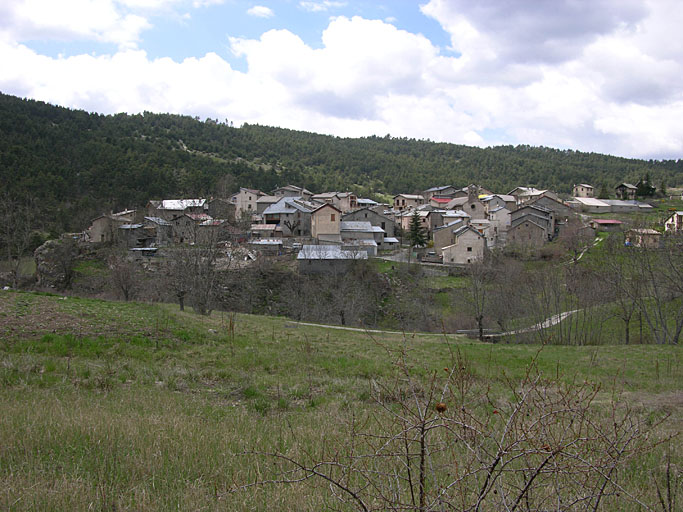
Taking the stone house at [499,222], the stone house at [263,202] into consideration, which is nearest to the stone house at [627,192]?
the stone house at [499,222]

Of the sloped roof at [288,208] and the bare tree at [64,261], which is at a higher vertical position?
the sloped roof at [288,208]

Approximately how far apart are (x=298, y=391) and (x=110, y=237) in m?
50.7

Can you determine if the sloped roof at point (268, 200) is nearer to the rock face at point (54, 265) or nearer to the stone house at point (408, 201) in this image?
the stone house at point (408, 201)

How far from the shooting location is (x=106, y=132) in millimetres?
90750

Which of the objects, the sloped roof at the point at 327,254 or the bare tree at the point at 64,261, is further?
the sloped roof at the point at 327,254

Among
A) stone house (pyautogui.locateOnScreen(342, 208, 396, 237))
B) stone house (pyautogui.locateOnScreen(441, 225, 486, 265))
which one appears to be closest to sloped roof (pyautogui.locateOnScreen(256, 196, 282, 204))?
stone house (pyautogui.locateOnScreen(342, 208, 396, 237))

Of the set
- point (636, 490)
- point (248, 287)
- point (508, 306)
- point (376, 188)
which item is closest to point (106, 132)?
point (376, 188)

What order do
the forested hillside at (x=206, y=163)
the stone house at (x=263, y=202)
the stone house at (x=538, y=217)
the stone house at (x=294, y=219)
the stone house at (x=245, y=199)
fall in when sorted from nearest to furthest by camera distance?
the stone house at (x=538, y=217) → the stone house at (x=294, y=219) → the forested hillside at (x=206, y=163) → the stone house at (x=263, y=202) → the stone house at (x=245, y=199)

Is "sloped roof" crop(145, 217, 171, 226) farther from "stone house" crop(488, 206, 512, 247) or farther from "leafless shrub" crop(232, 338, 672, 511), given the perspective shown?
"leafless shrub" crop(232, 338, 672, 511)

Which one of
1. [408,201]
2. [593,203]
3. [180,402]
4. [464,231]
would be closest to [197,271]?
[180,402]

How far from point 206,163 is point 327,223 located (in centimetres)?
4404

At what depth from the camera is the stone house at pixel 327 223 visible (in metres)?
49.6

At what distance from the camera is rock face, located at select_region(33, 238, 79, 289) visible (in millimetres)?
39500

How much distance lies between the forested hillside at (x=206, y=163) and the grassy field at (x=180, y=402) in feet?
109
